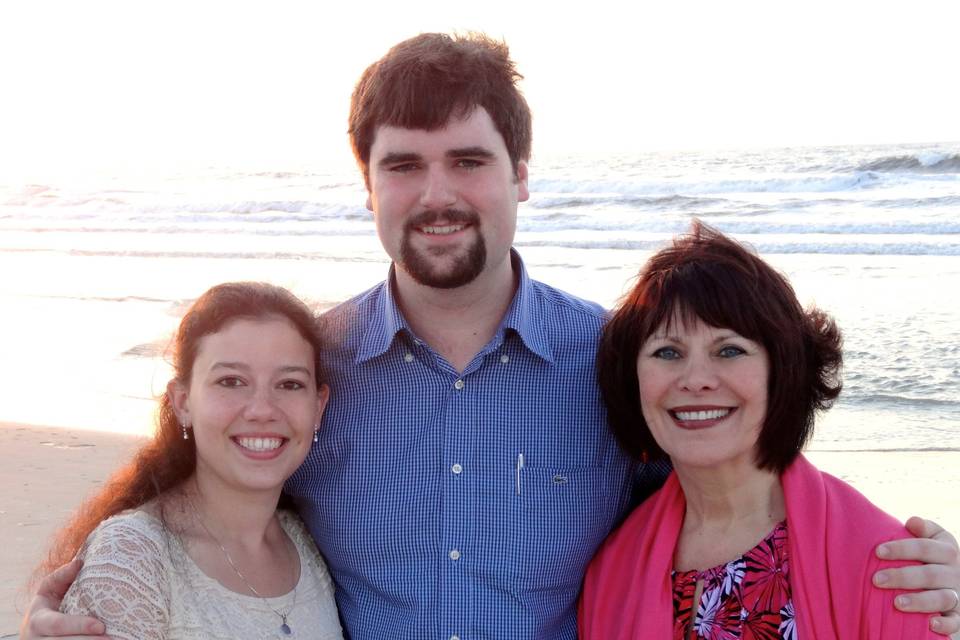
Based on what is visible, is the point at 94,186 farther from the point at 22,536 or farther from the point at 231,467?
the point at 231,467

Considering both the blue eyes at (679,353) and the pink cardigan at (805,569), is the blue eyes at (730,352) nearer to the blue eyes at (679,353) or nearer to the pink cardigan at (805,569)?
the blue eyes at (679,353)

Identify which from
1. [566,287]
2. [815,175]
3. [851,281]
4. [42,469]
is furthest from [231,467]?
[815,175]

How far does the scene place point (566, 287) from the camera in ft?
42.9

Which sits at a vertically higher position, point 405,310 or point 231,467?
point 405,310

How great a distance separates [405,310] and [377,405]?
1.06ft

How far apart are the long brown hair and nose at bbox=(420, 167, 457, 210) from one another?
50cm

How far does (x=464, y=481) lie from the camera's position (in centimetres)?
318

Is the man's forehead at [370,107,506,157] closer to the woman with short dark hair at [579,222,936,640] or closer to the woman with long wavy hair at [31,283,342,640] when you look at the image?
the woman with long wavy hair at [31,283,342,640]

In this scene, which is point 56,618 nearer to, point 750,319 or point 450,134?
point 450,134

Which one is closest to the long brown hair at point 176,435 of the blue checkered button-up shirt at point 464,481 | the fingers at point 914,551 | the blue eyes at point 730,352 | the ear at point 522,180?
the blue checkered button-up shirt at point 464,481

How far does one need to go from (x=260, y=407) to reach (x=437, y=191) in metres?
0.85

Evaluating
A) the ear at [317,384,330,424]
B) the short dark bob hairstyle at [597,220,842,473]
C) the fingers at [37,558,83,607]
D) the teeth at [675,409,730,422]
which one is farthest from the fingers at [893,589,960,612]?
the fingers at [37,558,83,607]

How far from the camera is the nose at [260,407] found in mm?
2859

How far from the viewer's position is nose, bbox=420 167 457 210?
3.24 meters
